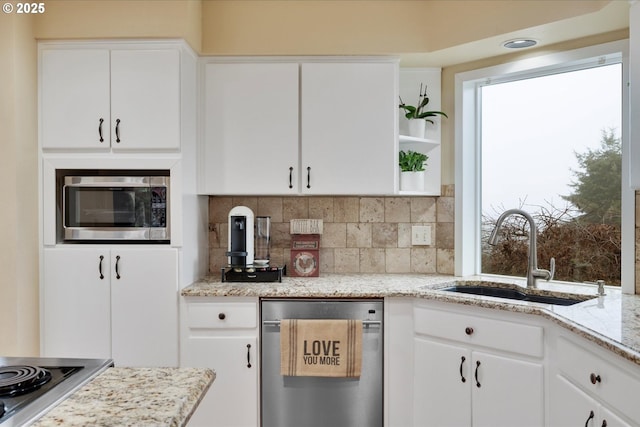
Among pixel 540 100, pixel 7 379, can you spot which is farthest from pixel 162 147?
pixel 540 100

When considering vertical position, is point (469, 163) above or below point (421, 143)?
below

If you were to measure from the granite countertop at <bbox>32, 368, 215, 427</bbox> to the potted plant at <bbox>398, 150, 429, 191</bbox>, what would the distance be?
1930 mm

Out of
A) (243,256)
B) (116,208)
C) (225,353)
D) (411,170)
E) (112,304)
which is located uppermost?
(411,170)

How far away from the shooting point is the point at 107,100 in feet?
8.29

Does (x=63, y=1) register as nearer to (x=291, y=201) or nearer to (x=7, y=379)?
(x=291, y=201)

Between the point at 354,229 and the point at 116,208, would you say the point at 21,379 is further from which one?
the point at 354,229

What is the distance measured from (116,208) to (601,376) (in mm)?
2291

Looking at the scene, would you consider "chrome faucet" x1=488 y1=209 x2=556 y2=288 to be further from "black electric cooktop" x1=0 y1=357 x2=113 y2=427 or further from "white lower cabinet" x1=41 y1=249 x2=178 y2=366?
"black electric cooktop" x1=0 y1=357 x2=113 y2=427

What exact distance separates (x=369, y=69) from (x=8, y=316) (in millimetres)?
2283

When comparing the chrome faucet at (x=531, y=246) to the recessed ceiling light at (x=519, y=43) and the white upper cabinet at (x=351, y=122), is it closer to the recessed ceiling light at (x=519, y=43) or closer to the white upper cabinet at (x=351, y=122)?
the white upper cabinet at (x=351, y=122)

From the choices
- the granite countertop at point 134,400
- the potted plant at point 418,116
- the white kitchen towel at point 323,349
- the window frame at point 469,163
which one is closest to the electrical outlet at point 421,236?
the window frame at point 469,163

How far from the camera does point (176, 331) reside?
8.30 ft

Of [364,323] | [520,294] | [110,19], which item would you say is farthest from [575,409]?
[110,19]

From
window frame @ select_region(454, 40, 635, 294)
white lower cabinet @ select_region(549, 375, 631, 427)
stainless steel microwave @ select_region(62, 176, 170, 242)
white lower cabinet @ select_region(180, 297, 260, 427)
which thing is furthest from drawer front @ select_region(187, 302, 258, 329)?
white lower cabinet @ select_region(549, 375, 631, 427)
